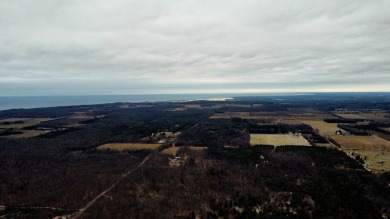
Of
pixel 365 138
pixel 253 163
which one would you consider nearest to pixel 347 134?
pixel 365 138

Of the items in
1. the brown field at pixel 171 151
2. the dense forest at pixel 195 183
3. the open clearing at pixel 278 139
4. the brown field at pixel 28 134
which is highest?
the brown field at pixel 28 134

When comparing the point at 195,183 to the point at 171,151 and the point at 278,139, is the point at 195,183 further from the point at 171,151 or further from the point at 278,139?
the point at 278,139

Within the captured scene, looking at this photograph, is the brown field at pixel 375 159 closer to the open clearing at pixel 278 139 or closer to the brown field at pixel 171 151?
the open clearing at pixel 278 139

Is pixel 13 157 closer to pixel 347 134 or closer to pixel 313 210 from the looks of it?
pixel 313 210

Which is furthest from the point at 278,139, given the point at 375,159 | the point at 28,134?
the point at 28,134

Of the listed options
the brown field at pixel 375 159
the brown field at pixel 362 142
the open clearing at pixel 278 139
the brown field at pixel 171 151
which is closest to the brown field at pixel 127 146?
the brown field at pixel 171 151

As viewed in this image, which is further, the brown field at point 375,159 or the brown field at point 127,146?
the brown field at point 127,146
